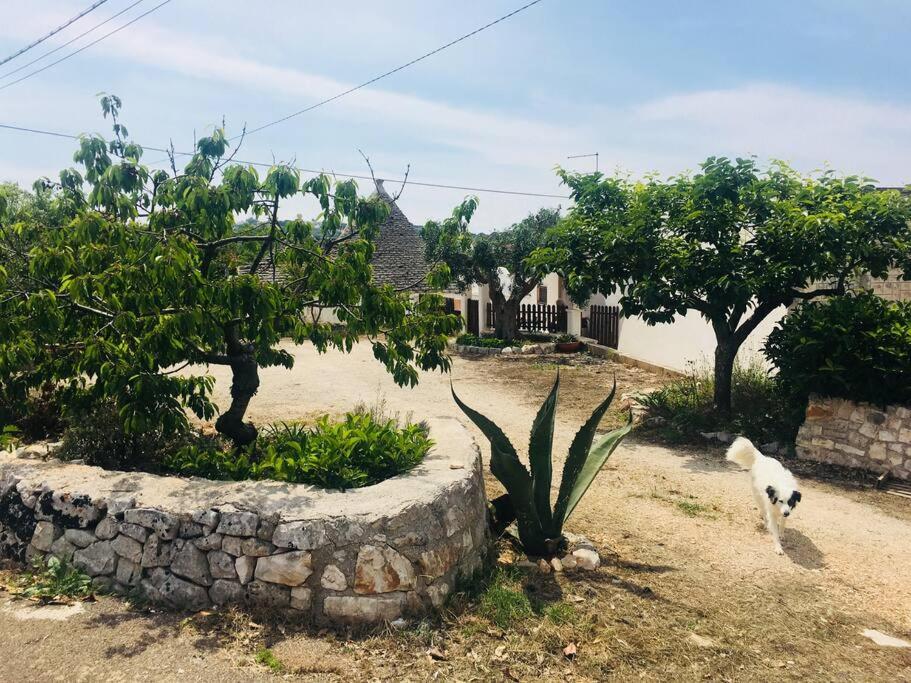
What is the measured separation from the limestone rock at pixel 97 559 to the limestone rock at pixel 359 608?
4.92 ft

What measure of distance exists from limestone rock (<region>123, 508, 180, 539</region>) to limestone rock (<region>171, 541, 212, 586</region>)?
0.38 ft

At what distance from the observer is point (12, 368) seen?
16.0 ft

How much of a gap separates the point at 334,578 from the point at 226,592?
709mm

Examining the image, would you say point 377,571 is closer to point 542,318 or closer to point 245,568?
point 245,568

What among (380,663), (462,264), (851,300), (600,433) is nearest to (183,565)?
(380,663)

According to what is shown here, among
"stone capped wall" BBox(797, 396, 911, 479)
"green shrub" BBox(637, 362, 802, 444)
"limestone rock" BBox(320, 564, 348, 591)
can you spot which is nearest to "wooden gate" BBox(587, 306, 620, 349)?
"green shrub" BBox(637, 362, 802, 444)

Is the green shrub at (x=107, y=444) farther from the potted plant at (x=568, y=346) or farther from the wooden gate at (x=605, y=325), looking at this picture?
the potted plant at (x=568, y=346)

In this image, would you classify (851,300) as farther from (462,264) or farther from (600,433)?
(462,264)

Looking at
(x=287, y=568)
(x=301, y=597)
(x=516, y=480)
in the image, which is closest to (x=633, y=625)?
(x=516, y=480)

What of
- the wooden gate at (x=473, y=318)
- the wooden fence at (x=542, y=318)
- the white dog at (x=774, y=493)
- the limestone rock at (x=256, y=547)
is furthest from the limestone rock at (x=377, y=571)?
the wooden gate at (x=473, y=318)

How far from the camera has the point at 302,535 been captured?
4.07m

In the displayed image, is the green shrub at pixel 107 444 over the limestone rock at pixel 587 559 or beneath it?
over

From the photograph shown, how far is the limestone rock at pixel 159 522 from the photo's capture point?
425 cm

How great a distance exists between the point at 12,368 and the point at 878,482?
8.37m
